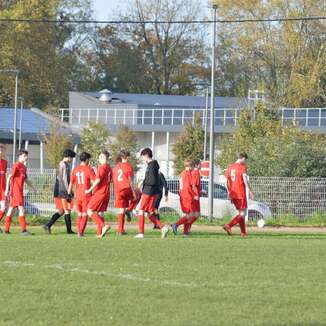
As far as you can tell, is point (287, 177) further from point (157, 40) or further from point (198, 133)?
point (157, 40)

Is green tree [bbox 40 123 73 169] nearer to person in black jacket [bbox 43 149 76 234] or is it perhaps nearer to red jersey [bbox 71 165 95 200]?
person in black jacket [bbox 43 149 76 234]

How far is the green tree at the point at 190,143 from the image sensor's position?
6178 cm

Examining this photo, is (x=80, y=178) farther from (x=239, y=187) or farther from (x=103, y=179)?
(x=239, y=187)

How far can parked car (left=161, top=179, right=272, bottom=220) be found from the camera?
3166 cm

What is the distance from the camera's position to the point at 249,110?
5281 centimetres

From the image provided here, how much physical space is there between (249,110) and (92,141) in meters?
14.9

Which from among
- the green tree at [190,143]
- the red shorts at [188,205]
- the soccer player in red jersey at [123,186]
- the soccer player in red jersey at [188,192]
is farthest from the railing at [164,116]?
the soccer player in red jersey at [123,186]

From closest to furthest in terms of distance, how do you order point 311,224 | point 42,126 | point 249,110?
point 311,224
point 249,110
point 42,126

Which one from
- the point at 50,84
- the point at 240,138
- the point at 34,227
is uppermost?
the point at 50,84

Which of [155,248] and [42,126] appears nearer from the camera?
[155,248]

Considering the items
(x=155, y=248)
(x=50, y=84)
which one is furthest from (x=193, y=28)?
(x=155, y=248)

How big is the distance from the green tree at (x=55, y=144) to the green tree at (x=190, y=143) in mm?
6480

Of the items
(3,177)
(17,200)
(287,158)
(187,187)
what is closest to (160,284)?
(187,187)

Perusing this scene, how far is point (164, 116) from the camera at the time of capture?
234 ft
